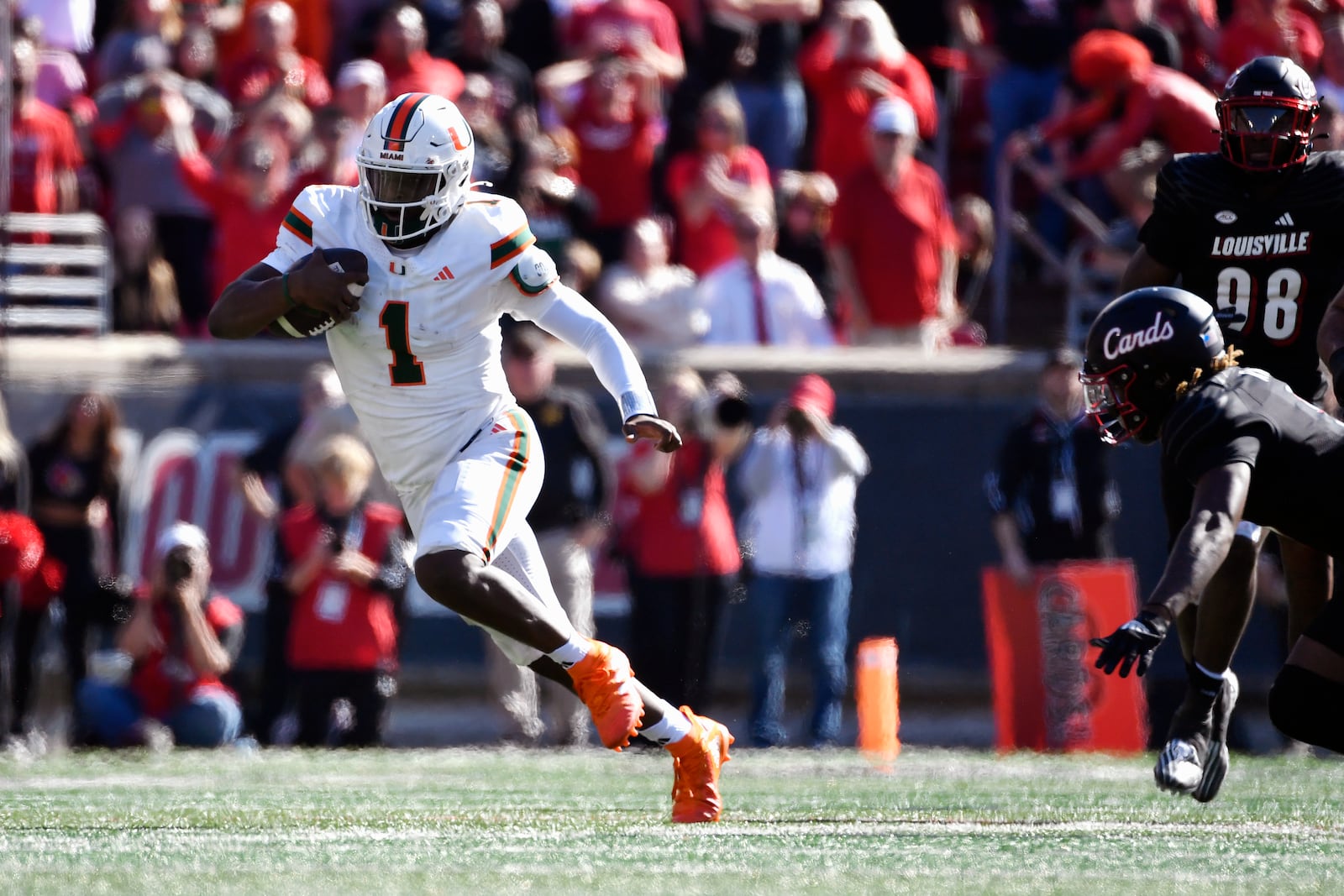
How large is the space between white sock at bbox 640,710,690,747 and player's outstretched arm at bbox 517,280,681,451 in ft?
2.51

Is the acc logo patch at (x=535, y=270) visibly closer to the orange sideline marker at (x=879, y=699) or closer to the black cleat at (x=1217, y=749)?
the black cleat at (x=1217, y=749)

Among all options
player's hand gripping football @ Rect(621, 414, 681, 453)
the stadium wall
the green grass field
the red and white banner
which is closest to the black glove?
the green grass field

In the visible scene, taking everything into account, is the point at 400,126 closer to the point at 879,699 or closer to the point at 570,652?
the point at 570,652

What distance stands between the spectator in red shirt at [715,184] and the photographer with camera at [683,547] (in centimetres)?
127

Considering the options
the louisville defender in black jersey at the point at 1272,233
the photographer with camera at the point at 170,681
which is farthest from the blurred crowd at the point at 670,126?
the louisville defender in black jersey at the point at 1272,233

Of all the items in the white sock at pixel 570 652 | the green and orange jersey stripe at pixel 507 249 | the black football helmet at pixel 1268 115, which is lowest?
the white sock at pixel 570 652

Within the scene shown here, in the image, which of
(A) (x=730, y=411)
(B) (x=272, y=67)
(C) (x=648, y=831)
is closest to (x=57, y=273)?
(B) (x=272, y=67)

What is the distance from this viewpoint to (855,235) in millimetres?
11406

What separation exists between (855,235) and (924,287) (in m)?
0.49

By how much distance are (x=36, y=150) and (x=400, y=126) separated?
20.3ft

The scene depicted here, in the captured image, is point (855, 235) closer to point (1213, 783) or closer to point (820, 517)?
point (820, 517)

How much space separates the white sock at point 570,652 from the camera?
5.73 meters

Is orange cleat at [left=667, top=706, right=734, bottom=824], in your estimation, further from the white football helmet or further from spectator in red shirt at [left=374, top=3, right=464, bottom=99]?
spectator in red shirt at [left=374, top=3, right=464, bottom=99]

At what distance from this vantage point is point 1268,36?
11.8m
